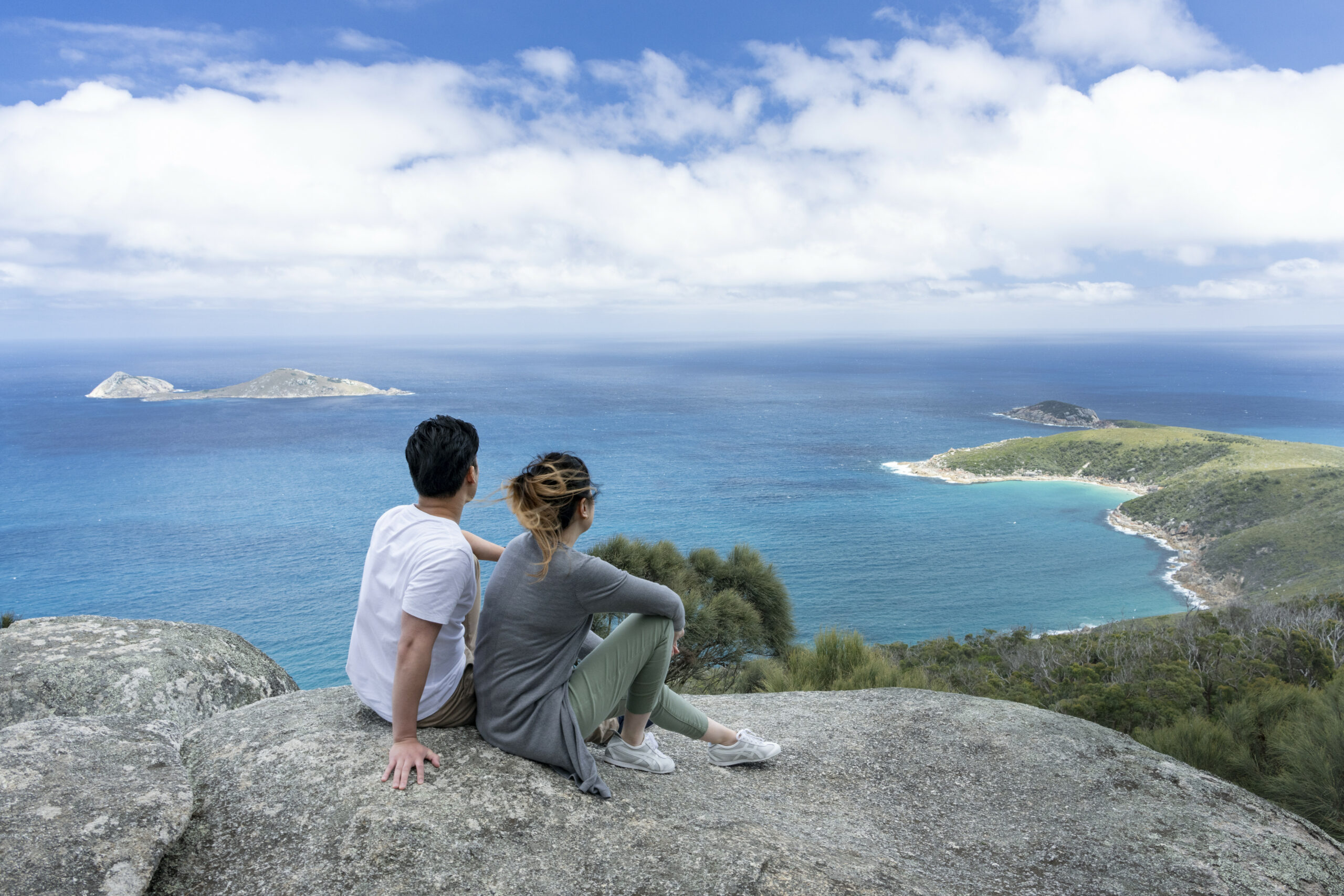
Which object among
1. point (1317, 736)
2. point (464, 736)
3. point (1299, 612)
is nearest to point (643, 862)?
point (464, 736)

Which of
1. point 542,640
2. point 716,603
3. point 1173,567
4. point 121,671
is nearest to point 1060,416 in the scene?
point 1173,567

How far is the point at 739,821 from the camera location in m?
3.69

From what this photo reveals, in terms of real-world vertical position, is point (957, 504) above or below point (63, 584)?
above

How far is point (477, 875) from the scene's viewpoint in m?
2.94

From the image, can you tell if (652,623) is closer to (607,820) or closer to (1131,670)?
(607,820)

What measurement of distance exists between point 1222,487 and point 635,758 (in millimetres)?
78825

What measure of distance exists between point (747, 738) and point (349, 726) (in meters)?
2.45

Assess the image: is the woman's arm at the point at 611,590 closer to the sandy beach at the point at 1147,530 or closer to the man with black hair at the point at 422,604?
the man with black hair at the point at 422,604

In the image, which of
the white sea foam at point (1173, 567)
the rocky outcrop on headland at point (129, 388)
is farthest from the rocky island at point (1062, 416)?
the rocky outcrop on headland at point (129, 388)

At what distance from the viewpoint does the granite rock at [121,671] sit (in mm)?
5688

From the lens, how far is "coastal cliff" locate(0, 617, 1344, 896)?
2.91 metres

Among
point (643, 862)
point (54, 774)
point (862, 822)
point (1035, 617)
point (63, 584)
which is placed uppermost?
point (54, 774)

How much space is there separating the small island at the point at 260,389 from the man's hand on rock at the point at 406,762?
168 metres

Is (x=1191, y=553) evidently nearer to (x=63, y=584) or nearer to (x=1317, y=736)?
(x=1317, y=736)
